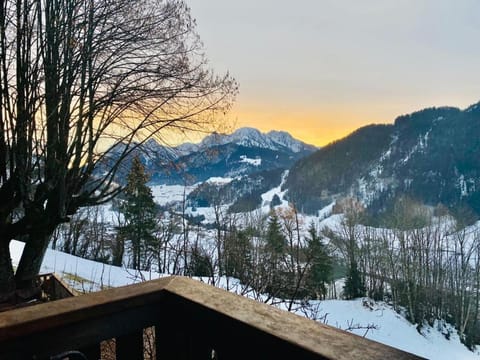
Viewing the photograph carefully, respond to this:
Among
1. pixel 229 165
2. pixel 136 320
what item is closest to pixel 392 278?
pixel 136 320

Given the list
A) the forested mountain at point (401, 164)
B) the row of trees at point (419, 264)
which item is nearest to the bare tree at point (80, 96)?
the row of trees at point (419, 264)

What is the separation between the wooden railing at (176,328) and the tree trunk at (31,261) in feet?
17.1

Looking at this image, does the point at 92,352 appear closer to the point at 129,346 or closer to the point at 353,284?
the point at 129,346

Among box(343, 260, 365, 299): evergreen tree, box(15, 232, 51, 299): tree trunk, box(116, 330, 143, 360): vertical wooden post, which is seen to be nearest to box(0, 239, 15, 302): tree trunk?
box(15, 232, 51, 299): tree trunk

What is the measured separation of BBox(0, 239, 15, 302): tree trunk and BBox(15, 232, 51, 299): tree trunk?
0.34 meters

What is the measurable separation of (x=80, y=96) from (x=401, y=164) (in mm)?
55948

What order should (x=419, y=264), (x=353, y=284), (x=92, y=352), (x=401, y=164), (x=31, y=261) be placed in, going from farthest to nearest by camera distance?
(x=401, y=164)
(x=419, y=264)
(x=353, y=284)
(x=31, y=261)
(x=92, y=352)

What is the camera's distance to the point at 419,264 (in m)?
24.8

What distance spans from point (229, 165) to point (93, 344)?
95.8 metres

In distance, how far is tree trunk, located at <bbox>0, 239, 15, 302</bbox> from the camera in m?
5.05

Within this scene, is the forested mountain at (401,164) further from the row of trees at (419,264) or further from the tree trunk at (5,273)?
the tree trunk at (5,273)

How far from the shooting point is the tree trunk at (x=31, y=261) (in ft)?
18.1

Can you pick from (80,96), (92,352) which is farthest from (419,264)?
(92,352)

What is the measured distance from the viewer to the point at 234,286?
16.0 feet
